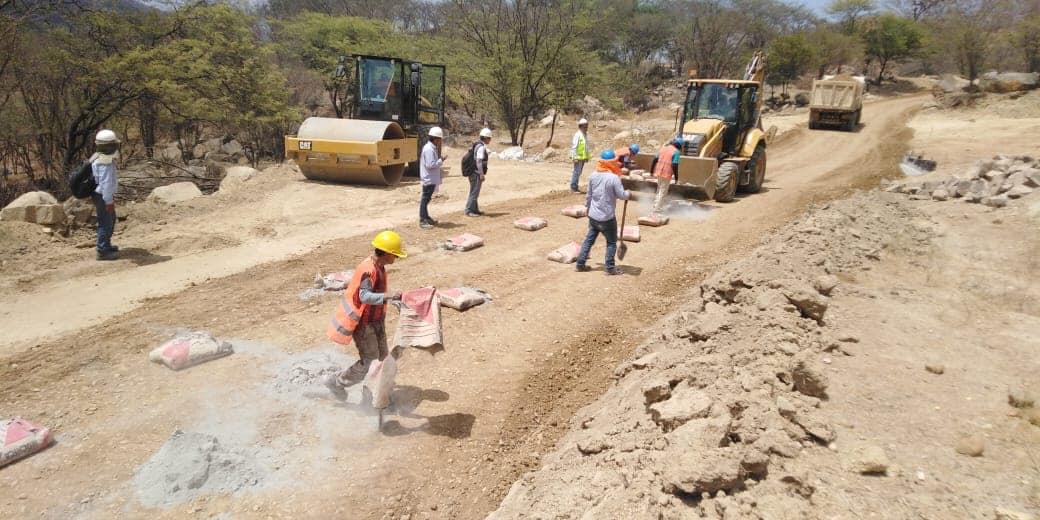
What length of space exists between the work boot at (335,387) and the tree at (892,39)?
44.7 meters

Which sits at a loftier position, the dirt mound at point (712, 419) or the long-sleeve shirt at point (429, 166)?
the long-sleeve shirt at point (429, 166)

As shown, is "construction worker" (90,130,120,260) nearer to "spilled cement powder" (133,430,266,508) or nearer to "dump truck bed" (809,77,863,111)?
"spilled cement powder" (133,430,266,508)

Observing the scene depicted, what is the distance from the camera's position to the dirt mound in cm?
301

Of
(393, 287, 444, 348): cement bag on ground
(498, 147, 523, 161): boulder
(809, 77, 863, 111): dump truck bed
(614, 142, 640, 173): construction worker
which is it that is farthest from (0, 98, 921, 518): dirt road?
(809, 77, 863, 111): dump truck bed

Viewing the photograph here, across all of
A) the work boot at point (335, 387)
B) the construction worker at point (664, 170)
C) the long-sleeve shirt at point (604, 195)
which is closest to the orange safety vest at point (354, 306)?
the work boot at point (335, 387)

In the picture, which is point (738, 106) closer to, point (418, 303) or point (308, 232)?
point (308, 232)

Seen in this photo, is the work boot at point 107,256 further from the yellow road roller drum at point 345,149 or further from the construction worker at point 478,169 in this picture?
the construction worker at point 478,169

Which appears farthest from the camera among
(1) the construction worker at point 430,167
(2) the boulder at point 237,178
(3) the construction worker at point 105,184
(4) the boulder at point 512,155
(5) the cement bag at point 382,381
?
(4) the boulder at point 512,155

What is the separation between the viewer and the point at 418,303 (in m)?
4.86

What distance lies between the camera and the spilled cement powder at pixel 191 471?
3859 millimetres

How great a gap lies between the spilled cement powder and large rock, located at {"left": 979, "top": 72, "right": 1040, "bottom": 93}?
109ft

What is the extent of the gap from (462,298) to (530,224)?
373 centimetres

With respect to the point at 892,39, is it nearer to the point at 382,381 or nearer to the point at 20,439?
the point at 382,381

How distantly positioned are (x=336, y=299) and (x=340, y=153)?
652cm
